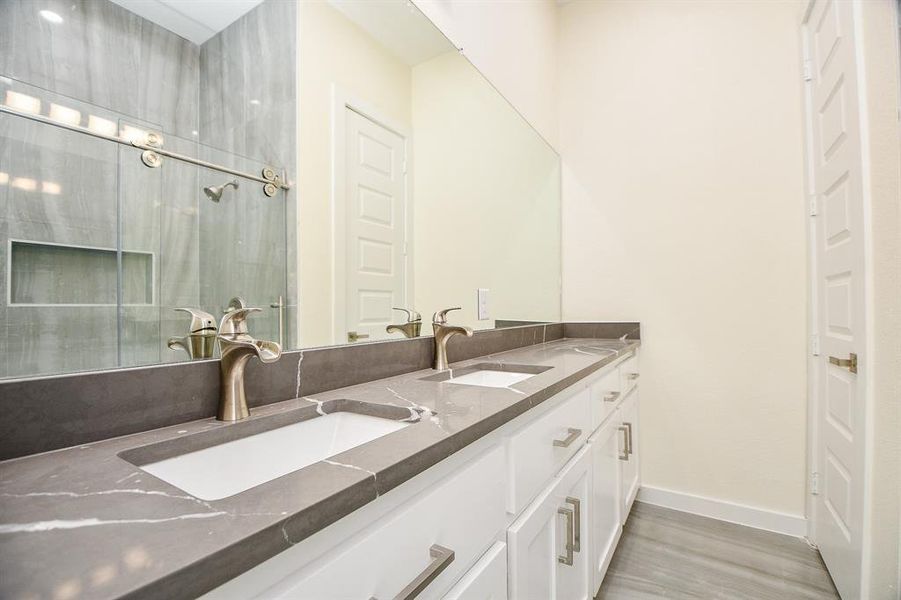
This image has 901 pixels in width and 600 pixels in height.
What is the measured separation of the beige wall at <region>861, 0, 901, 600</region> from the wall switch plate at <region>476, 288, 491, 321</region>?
4.06ft

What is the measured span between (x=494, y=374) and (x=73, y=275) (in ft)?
3.80

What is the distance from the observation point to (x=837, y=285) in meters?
1.57

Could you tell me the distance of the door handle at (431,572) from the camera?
52 cm

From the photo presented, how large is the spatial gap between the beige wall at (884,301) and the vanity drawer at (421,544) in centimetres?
127

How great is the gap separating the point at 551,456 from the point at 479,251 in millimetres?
993

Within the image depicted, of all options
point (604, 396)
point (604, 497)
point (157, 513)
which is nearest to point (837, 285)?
point (604, 396)

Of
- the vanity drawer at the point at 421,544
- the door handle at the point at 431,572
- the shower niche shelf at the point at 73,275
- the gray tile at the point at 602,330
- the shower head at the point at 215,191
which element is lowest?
the door handle at the point at 431,572

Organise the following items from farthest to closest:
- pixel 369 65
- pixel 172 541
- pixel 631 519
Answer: pixel 631 519 → pixel 369 65 → pixel 172 541

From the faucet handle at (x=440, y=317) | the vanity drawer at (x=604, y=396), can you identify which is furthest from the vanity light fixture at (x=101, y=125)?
the vanity drawer at (x=604, y=396)

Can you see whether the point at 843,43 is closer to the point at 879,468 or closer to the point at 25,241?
the point at 879,468

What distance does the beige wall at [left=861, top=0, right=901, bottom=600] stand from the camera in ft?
4.01

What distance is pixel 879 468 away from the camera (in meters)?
1.25

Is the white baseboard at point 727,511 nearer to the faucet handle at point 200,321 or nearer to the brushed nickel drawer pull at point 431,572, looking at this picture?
the brushed nickel drawer pull at point 431,572

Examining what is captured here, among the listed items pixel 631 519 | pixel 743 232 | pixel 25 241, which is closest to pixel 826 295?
pixel 743 232
